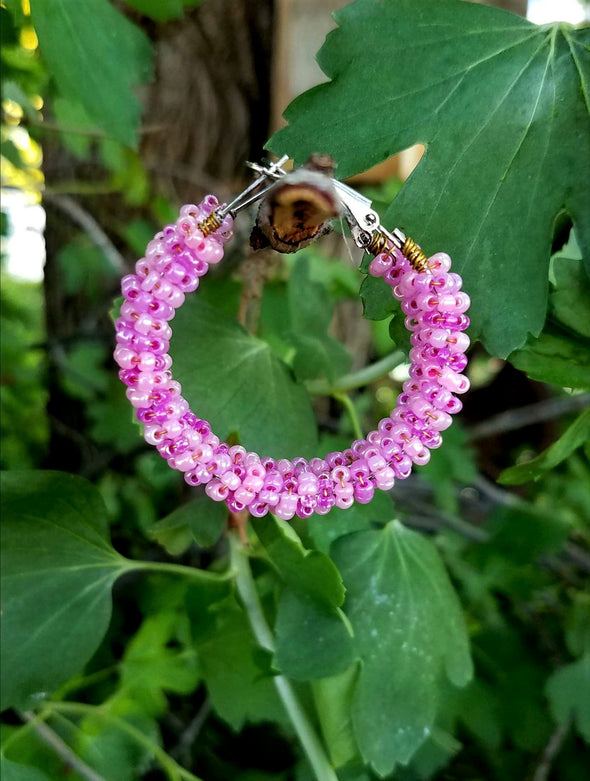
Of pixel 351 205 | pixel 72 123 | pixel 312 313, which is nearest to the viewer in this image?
pixel 351 205

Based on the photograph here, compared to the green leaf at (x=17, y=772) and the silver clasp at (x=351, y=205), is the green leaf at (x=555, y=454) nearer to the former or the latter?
the silver clasp at (x=351, y=205)

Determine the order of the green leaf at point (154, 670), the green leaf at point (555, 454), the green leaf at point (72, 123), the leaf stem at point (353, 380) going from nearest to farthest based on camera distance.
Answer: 1. the green leaf at point (555, 454)
2. the leaf stem at point (353, 380)
3. the green leaf at point (154, 670)
4. the green leaf at point (72, 123)

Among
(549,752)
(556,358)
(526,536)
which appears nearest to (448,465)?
(526,536)

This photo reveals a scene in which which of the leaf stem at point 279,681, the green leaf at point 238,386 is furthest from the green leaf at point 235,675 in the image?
the green leaf at point 238,386

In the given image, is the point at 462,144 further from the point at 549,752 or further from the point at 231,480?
the point at 549,752

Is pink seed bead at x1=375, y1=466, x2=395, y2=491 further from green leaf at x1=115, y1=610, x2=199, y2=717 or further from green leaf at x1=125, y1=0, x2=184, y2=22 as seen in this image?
green leaf at x1=125, y1=0, x2=184, y2=22

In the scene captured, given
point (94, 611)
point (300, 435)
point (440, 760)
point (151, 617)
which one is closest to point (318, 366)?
point (300, 435)

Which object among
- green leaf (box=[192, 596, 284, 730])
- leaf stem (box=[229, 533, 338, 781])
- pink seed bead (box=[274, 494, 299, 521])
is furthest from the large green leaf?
green leaf (box=[192, 596, 284, 730])

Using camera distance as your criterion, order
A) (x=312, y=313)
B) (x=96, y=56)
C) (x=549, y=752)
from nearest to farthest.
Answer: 1. (x=96, y=56)
2. (x=312, y=313)
3. (x=549, y=752)
